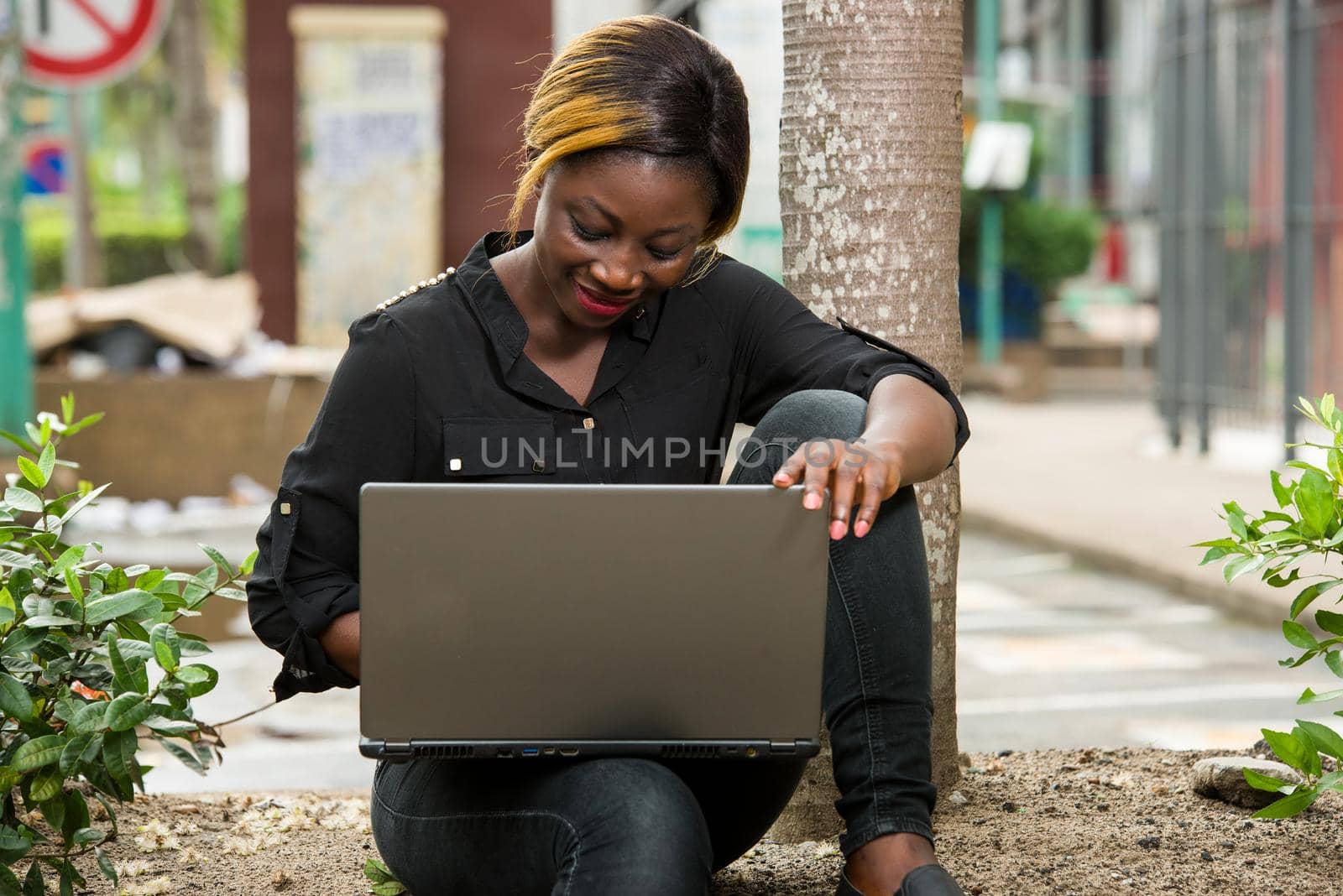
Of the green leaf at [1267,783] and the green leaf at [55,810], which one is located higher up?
the green leaf at [55,810]

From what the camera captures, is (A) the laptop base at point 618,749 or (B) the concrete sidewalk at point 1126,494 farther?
(B) the concrete sidewalk at point 1126,494

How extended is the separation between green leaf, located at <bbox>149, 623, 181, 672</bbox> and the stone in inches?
68.0

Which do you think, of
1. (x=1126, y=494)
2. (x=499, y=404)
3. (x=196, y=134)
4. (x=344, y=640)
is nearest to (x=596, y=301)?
(x=499, y=404)

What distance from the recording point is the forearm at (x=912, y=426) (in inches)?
87.8

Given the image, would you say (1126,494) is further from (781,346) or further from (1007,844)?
(781,346)

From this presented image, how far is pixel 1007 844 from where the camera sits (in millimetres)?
2857

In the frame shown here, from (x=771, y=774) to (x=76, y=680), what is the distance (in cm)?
103

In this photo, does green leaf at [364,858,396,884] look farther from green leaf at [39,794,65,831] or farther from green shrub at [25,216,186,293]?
green shrub at [25,216,186,293]

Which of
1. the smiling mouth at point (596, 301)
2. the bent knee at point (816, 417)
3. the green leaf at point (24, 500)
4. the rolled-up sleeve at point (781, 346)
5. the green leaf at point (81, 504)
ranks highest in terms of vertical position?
the smiling mouth at point (596, 301)

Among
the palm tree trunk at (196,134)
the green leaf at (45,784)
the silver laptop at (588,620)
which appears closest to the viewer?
the silver laptop at (588,620)

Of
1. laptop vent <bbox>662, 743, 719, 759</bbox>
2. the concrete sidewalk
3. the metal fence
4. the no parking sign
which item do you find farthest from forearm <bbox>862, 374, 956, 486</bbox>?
the metal fence

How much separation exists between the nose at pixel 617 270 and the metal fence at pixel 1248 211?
7.98 metres

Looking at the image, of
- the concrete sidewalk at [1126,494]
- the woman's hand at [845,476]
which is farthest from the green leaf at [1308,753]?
the concrete sidewalk at [1126,494]

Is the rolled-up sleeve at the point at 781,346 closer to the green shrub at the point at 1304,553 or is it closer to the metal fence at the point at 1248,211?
the green shrub at the point at 1304,553
